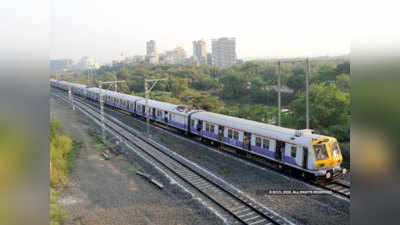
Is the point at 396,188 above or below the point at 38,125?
below

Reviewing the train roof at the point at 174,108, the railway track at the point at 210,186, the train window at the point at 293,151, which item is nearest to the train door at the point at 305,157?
the train window at the point at 293,151

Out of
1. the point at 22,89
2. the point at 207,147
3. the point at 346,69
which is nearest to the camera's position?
the point at 22,89

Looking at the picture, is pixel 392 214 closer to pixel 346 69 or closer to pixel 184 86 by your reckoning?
pixel 346 69

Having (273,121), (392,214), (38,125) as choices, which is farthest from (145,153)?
(392,214)

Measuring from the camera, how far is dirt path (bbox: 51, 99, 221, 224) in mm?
9586

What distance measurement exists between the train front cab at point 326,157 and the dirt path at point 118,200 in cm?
498

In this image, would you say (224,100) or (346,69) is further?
(224,100)

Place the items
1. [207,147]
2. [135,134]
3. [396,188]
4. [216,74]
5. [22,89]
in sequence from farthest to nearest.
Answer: [216,74] < [135,134] < [207,147] < [22,89] < [396,188]

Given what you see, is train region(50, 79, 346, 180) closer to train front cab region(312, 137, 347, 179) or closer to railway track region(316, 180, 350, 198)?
train front cab region(312, 137, 347, 179)

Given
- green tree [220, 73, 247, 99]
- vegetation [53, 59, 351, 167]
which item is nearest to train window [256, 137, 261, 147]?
vegetation [53, 59, 351, 167]

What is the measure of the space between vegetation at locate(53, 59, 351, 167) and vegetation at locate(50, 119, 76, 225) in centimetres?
1313

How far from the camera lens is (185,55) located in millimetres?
70938

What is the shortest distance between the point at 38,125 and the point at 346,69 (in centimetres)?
3220

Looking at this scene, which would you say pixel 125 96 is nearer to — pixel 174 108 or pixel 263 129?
pixel 174 108
